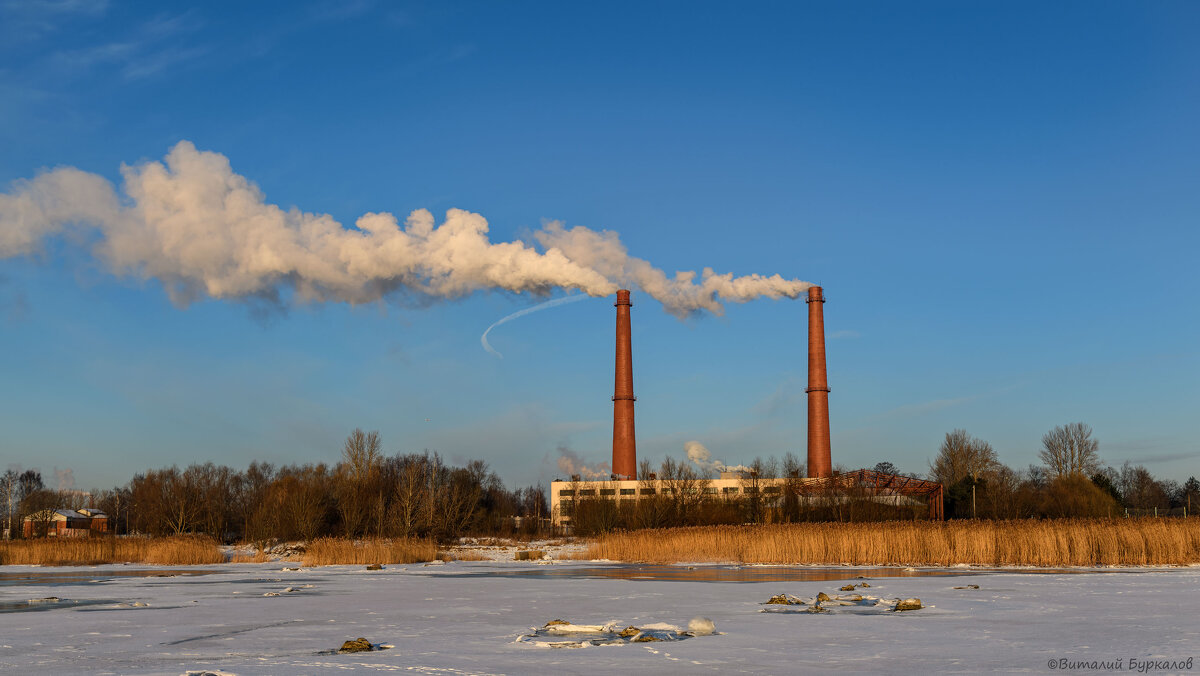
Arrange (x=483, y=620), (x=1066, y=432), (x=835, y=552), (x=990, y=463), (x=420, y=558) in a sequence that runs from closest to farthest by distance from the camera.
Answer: (x=483, y=620) < (x=835, y=552) < (x=420, y=558) < (x=1066, y=432) < (x=990, y=463)

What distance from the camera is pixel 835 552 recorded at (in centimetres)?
2964

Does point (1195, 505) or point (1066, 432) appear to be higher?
point (1066, 432)

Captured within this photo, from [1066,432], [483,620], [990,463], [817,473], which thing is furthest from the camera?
[990,463]

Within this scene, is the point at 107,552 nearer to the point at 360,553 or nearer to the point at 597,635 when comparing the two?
the point at 360,553

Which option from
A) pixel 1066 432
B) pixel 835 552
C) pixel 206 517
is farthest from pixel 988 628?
pixel 1066 432

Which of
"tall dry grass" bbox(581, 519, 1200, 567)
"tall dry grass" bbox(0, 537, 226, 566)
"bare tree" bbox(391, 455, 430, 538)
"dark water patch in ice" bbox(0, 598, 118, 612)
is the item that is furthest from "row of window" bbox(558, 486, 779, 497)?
"dark water patch in ice" bbox(0, 598, 118, 612)

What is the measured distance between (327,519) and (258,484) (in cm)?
4348

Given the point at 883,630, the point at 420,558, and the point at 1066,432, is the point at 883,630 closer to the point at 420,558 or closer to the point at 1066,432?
the point at 420,558

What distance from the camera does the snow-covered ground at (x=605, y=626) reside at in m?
9.12

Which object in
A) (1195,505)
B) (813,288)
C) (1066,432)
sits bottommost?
(1195,505)

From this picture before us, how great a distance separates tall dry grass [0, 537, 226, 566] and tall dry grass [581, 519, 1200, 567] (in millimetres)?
19829

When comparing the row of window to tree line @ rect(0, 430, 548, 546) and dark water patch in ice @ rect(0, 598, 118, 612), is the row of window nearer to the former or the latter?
tree line @ rect(0, 430, 548, 546)

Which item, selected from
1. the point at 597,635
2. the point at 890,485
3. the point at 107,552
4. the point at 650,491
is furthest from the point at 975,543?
the point at 650,491

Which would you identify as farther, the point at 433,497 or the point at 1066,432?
the point at 1066,432
